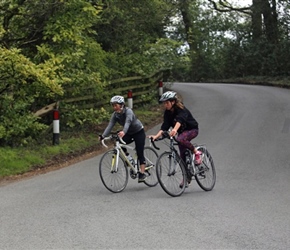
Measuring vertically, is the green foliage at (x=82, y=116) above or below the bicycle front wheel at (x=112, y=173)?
above

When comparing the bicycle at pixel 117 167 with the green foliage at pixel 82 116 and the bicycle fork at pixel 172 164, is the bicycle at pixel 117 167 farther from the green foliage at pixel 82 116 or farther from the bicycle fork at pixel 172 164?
the green foliage at pixel 82 116

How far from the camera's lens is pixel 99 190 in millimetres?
9320

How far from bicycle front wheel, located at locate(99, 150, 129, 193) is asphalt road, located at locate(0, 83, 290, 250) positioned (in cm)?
15

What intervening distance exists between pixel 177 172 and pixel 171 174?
14cm

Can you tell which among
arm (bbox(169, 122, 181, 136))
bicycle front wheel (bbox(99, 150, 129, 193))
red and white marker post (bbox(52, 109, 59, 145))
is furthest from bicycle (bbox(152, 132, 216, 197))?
red and white marker post (bbox(52, 109, 59, 145))

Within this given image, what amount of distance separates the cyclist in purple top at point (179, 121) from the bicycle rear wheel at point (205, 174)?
0.54 ft

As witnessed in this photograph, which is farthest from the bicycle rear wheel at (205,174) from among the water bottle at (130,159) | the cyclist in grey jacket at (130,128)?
the water bottle at (130,159)

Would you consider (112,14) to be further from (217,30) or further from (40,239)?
(217,30)

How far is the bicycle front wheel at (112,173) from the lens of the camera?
30.0 ft

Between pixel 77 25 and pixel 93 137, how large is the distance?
135 inches

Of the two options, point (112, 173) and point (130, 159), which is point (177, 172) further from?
point (112, 173)

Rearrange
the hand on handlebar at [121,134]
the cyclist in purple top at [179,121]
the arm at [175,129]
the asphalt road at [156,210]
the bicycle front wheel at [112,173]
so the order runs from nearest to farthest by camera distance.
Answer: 1. the asphalt road at [156,210]
2. the arm at [175,129]
3. the cyclist in purple top at [179,121]
4. the hand on handlebar at [121,134]
5. the bicycle front wheel at [112,173]

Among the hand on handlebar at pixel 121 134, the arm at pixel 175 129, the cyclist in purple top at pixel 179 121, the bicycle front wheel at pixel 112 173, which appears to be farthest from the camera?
the bicycle front wheel at pixel 112 173

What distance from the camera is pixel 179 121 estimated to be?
28.8 feet
